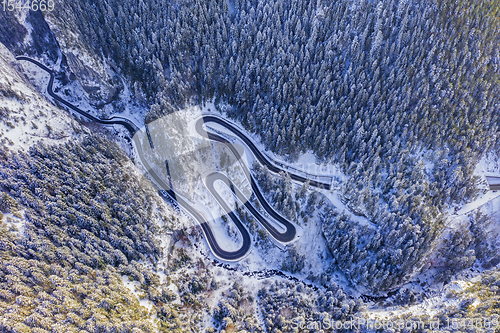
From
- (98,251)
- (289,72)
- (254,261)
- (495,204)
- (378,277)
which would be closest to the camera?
(98,251)

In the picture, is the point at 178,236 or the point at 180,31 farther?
the point at 180,31

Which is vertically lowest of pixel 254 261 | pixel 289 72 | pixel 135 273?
pixel 135 273

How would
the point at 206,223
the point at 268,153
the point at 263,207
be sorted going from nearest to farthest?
1. the point at 206,223
2. the point at 263,207
3. the point at 268,153

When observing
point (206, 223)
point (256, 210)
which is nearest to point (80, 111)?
point (206, 223)

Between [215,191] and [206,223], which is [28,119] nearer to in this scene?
[215,191]

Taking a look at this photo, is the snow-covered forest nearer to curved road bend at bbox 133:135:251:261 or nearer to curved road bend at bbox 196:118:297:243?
curved road bend at bbox 196:118:297:243

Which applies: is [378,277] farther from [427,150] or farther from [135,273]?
[135,273]

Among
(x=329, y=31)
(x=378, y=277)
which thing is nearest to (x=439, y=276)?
(x=378, y=277)

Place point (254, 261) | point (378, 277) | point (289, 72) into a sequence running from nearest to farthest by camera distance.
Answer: point (378, 277)
point (254, 261)
point (289, 72)
